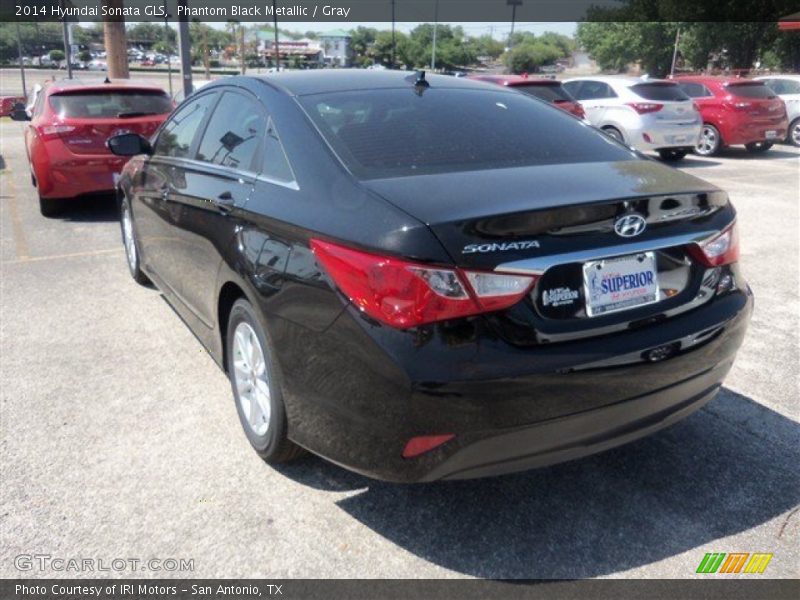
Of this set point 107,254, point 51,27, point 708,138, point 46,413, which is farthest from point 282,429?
A: point 51,27

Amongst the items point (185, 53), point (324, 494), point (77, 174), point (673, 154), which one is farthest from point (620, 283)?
point (673, 154)

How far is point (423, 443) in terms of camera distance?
2.31 m

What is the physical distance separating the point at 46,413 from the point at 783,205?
30.3 ft

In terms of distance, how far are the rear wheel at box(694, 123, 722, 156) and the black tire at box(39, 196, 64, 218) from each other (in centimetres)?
1234

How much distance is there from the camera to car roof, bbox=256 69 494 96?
133 inches

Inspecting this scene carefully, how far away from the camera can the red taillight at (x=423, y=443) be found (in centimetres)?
229

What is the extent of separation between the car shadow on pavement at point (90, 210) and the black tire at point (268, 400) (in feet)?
18.6

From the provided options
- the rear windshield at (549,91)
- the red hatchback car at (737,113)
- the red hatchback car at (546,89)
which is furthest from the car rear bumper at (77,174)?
the red hatchback car at (737,113)

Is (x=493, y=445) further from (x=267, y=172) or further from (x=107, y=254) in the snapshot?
(x=107, y=254)

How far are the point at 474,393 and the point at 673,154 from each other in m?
13.9

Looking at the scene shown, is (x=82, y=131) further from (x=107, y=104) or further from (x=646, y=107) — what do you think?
Result: (x=646, y=107)

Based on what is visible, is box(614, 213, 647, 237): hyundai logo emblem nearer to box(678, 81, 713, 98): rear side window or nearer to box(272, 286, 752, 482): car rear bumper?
box(272, 286, 752, 482): car rear bumper

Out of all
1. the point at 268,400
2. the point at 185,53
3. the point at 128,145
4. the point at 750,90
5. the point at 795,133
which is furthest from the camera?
the point at 795,133

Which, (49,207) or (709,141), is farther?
(709,141)
